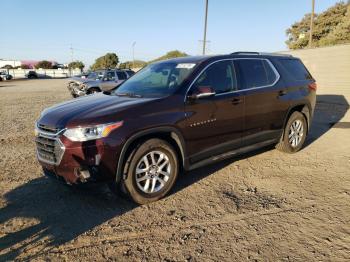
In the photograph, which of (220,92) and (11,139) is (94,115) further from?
(11,139)

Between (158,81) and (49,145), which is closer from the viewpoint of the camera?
(49,145)

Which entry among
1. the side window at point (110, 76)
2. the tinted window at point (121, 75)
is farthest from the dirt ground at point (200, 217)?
the tinted window at point (121, 75)

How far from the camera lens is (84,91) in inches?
696

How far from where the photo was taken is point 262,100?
18.8 feet

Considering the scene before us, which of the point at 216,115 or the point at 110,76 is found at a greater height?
the point at 110,76

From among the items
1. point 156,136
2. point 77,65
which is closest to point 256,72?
point 156,136

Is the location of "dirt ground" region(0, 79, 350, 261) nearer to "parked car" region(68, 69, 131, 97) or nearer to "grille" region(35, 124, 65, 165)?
"grille" region(35, 124, 65, 165)

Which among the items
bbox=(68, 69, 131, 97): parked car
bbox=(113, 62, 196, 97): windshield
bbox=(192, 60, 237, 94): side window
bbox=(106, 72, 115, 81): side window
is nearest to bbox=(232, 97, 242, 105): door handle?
bbox=(192, 60, 237, 94): side window

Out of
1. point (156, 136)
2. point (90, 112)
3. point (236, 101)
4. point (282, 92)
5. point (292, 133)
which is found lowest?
point (292, 133)

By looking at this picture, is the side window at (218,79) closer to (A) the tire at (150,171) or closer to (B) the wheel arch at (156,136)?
(B) the wheel arch at (156,136)

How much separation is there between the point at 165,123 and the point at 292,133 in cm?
317

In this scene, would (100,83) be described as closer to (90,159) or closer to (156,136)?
(156,136)

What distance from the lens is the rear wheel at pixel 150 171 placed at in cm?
428

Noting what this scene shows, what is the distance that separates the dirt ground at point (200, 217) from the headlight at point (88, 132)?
3.08ft
